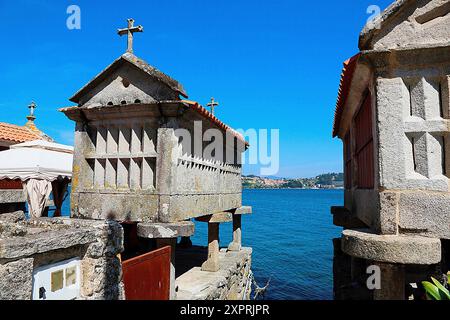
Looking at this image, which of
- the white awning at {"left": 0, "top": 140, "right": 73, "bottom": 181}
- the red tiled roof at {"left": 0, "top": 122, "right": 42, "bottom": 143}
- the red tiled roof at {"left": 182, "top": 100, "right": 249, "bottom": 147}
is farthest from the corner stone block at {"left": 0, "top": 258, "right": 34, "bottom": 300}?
the red tiled roof at {"left": 0, "top": 122, "right": 42, "bottom": 143}

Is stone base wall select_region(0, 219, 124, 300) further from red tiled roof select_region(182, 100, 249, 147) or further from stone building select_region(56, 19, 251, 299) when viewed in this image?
red tiled roof select_region(182, 100, 249, 147)

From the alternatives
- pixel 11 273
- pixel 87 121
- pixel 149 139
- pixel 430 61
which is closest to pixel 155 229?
pixel 149 139

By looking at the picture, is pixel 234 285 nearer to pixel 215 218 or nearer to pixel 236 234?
pixel 215 218

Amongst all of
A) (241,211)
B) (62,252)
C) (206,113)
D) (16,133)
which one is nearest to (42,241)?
(62,252)

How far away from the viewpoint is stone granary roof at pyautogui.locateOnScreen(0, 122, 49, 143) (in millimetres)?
12531

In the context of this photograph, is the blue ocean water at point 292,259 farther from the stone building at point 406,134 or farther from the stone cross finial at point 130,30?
the stone building at point 406,134

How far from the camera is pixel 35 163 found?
727 centimetres

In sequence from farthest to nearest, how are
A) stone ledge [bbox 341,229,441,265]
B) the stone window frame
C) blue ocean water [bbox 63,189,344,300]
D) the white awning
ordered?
1. blue ocean water [bbox 63,189,344,300]
2. the white awning
3. the stone window frame
4. stone ledge [bbox 341,229,441,265]

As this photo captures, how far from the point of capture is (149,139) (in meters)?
6.56

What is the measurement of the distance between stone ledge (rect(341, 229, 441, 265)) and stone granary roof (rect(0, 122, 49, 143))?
1313 cm

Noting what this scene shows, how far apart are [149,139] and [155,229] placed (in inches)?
68.9

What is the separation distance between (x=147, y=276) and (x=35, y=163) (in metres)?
4.34

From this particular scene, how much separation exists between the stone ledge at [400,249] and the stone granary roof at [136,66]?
4262mm
